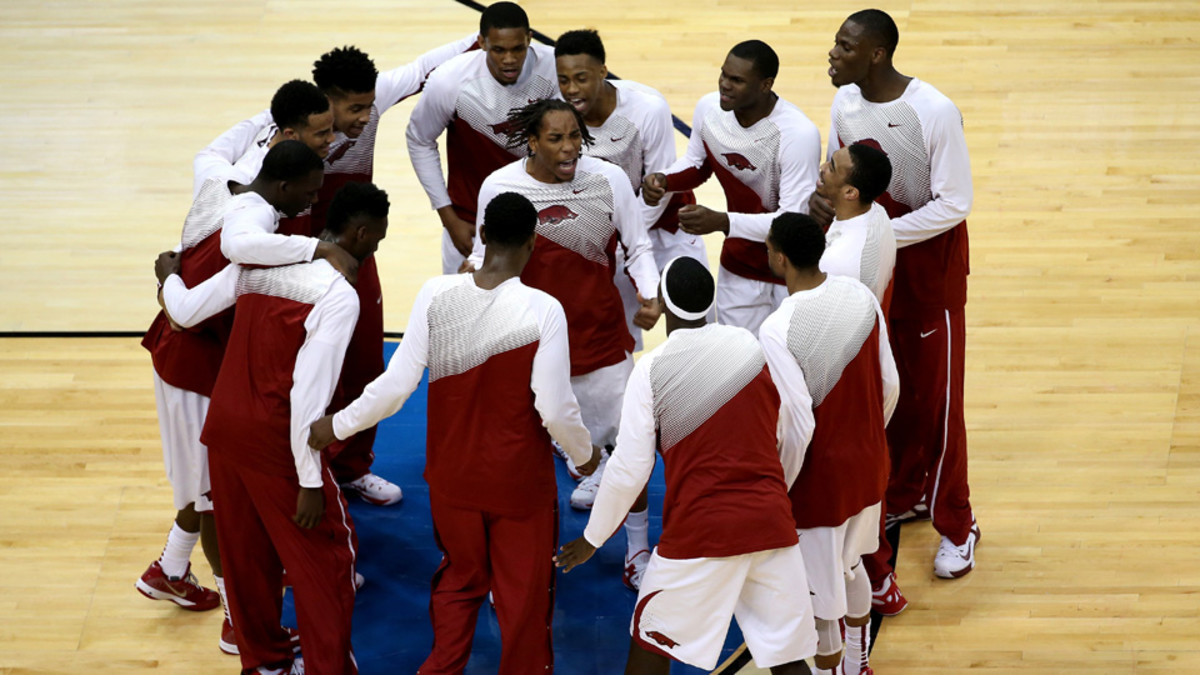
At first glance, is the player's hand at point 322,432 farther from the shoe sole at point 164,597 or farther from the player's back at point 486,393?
the shoe sole at point 164,597

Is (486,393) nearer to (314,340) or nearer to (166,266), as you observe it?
(314,340)

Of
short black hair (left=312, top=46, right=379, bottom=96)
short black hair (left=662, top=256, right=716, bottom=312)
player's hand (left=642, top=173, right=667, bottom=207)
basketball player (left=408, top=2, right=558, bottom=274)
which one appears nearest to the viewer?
short black hair (left=662, top=256, right=716, bottom=312)

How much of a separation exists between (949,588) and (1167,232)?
9.63ft

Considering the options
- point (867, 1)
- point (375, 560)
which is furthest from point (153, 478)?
point (867, 1)

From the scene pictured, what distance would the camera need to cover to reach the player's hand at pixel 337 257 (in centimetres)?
412

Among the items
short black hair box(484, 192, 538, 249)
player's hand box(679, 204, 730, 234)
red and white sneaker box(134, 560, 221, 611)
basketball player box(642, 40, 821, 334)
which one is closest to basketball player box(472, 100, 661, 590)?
player's hand box(679, 204, 730, 234)

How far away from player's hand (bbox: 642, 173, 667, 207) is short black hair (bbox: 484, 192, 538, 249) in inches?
45.6

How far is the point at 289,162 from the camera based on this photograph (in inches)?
169

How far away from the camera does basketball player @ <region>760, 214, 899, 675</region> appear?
13.2 ft

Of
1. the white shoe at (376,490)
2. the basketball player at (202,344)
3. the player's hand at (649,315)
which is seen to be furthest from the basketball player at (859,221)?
the white shoe at (376,490)

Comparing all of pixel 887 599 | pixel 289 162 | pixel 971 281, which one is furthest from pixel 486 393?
pixel 971 281

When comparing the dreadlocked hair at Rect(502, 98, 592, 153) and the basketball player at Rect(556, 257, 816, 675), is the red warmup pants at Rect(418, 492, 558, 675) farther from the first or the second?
the dreadlocked hair at Rect(502, 98, 592, 153)

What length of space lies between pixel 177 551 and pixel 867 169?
269 centimetres

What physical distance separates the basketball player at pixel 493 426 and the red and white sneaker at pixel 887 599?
126 cm
